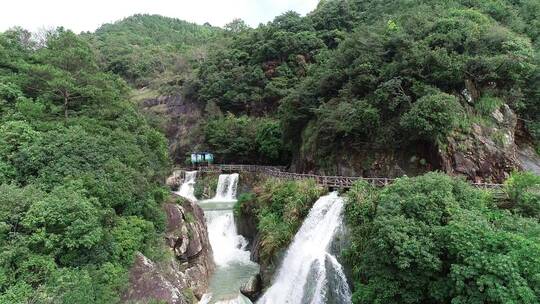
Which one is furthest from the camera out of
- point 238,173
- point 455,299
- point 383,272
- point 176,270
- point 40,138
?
point 238,173

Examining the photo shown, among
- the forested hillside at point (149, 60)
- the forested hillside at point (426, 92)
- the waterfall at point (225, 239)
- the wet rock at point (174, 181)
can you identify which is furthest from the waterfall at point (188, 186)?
the forested hillside at point (149, 60)

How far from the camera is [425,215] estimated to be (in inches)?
397

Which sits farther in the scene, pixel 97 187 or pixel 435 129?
pixel 435 129

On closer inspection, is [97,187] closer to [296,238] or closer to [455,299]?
[296,238]

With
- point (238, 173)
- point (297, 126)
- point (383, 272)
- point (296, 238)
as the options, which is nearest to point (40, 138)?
point (296, 238)

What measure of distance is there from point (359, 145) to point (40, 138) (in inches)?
662

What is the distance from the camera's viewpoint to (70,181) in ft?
39.5

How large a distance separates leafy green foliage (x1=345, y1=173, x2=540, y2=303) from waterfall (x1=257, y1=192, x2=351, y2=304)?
1.33 metres

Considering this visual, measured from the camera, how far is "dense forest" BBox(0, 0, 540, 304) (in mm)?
9297

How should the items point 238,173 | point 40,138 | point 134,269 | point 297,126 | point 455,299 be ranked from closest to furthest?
1. point 455,299
2. point 134,269
3. point 40,138
4. point 297,126
5. point 238,173

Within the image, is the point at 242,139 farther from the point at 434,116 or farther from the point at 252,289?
the point at 252,289

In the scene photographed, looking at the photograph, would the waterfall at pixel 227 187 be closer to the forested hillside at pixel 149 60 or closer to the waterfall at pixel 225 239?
the waterfall at pixel 225 239

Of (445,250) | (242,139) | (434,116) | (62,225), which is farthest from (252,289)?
(242,139)

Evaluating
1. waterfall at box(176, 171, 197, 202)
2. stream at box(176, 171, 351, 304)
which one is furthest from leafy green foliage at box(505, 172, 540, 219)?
waterfall at box(176, 171, 197, 202)
